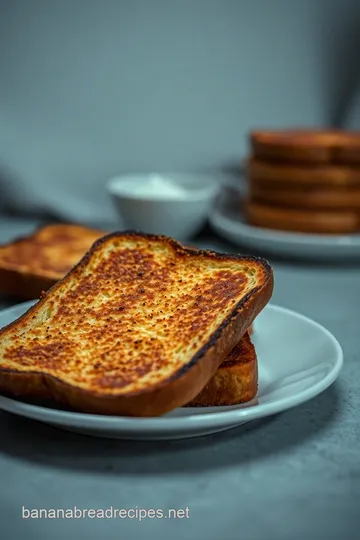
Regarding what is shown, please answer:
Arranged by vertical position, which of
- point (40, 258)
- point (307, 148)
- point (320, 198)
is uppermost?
point (307, 148)

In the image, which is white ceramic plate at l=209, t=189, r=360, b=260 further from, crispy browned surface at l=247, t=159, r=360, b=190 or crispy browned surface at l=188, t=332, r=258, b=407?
crispy browned surface at l=188, t=332, r=258, b=407

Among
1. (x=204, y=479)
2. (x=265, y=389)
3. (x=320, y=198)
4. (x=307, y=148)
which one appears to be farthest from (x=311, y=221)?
(x=204, y=479)

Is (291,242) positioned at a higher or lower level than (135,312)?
lower

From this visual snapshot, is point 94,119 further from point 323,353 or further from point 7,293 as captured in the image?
point 323,353

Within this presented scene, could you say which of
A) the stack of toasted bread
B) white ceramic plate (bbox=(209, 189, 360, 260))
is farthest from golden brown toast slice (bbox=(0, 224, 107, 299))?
the stack of toasted bread

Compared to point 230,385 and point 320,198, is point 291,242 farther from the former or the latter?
point 230,385
